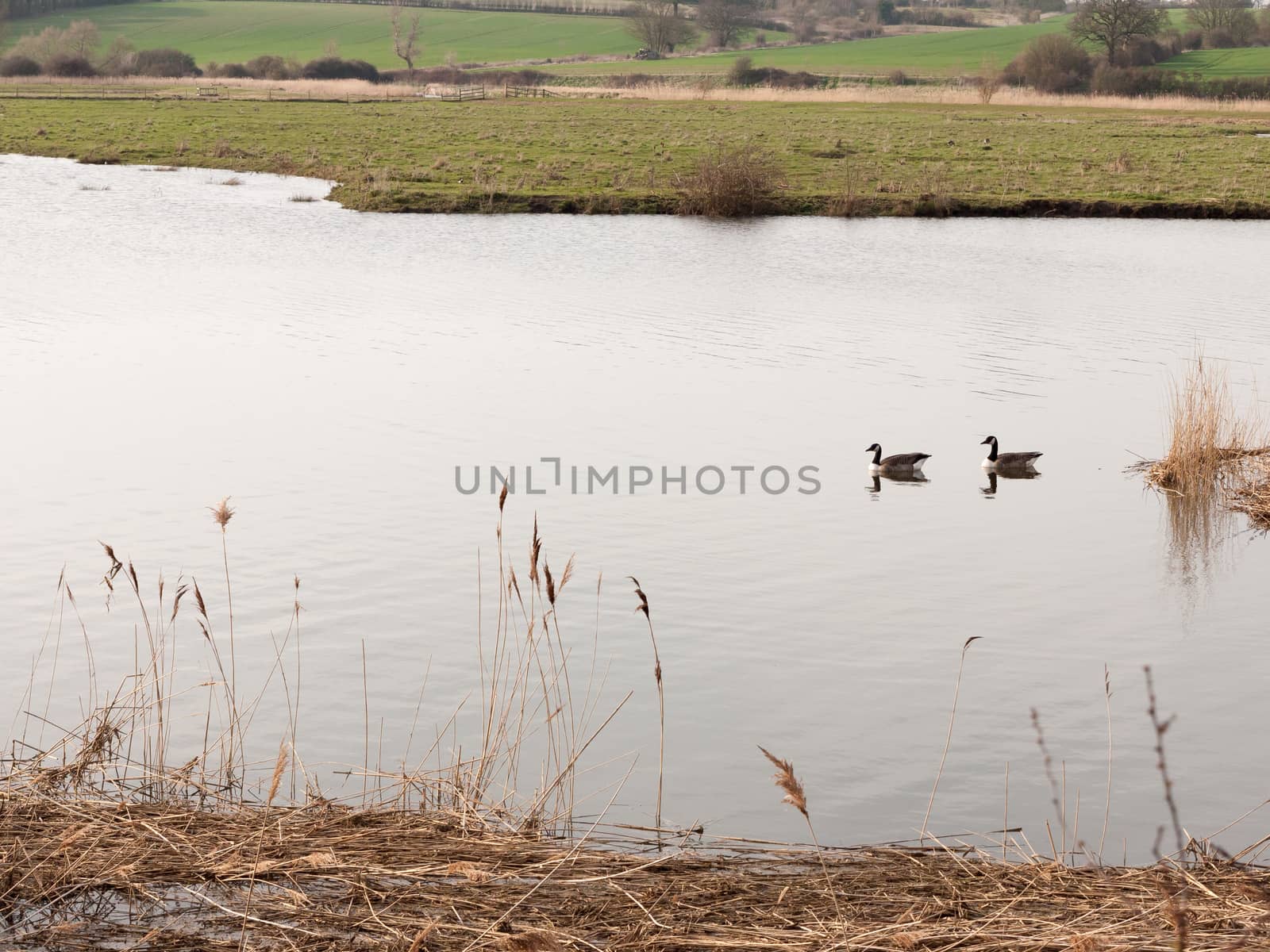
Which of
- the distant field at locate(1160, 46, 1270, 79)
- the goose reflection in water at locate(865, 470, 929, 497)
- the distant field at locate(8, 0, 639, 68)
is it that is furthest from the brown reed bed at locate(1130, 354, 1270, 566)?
the distant field at locate(8, 0, 639, 68)

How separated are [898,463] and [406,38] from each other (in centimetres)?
13154

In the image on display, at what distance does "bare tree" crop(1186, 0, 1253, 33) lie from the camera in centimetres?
11762

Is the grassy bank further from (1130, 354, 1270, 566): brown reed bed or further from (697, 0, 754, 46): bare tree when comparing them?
(697, 0, 754, 46): bare tree

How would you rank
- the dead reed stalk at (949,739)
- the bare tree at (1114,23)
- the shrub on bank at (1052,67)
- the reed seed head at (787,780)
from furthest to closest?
the bare tree at (1114,23), the shrub on bank at (1052,67), the dead reed stalk at (949,739), the reed seed head at (787,780)

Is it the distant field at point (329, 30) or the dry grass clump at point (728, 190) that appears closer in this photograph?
the dry grass clump at point (728, 190)

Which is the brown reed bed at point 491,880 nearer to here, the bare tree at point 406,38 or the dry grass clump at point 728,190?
the dry grass clump at point 728,190

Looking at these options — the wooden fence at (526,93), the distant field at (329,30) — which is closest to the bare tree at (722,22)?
the distant field at (329,30)

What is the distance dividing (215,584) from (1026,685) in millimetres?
5635

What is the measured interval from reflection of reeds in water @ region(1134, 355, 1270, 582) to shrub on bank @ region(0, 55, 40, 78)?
339 feet

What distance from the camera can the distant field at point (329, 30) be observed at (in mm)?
131250

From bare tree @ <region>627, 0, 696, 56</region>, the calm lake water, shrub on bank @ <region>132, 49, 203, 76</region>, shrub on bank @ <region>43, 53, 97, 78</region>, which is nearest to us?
the calm lake water

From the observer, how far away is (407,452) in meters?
14.3

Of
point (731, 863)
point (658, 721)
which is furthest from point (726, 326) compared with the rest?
point (731, 863)

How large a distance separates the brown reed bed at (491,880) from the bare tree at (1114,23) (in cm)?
10056
